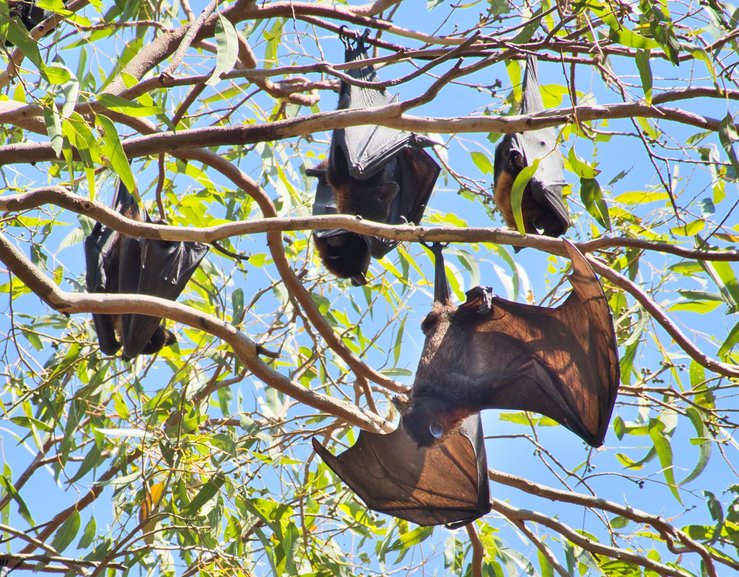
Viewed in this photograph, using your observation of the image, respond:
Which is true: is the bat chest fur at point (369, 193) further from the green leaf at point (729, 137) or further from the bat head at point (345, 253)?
the green leaf at point (729, 137)

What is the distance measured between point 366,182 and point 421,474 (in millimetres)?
1859

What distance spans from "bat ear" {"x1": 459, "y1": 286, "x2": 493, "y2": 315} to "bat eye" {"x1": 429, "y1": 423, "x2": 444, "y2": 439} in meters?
0.53

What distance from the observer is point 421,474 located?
416 cm

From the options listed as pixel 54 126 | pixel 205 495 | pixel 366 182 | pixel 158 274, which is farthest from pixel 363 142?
pixel 54 126

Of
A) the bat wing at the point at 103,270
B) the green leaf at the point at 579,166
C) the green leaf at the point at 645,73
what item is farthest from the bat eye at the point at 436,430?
the green leaf at the point at 645,73

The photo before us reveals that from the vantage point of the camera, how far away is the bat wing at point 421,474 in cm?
389

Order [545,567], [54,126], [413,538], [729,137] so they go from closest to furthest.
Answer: [54,126] < [729,137] < [545,567] < [413,538]

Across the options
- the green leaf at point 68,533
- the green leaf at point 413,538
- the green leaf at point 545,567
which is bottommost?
the green leaf at point 545,567

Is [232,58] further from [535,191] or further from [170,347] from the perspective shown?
[170,347]

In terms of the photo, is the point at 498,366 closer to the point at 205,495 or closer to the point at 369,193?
the point at 205,495

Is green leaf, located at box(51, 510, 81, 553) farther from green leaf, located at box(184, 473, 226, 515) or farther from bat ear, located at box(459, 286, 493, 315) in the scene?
bat ear, located at box(459, 286, 493, 315)

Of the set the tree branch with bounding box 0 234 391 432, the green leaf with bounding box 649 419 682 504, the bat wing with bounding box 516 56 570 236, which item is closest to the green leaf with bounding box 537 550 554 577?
the green leaf with bounding box 649 419 682 504

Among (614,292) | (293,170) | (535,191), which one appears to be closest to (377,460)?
(614,292)

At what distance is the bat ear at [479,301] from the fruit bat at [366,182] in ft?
3.44
